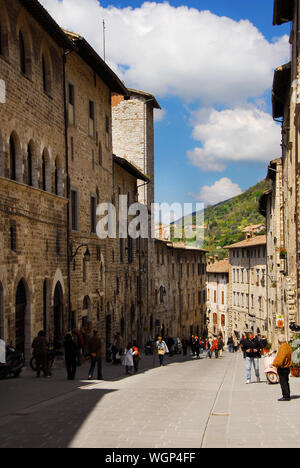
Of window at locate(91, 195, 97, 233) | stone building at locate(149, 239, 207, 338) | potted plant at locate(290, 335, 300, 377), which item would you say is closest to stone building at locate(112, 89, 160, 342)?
stone building at locate(149, 239, 207, 338)

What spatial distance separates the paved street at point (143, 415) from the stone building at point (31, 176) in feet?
8.32

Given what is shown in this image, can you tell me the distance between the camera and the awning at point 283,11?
25.5 m

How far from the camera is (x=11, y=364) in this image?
1591cm

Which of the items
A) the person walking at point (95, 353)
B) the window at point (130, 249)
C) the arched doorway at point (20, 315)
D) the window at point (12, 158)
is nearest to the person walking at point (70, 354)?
the person walking at point (95, 353)

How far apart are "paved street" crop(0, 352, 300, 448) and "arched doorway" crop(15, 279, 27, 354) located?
1.34m

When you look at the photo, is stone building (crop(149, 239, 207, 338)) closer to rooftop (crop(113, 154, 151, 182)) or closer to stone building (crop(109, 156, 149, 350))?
stone building (crop(109, 156, 149, 350))

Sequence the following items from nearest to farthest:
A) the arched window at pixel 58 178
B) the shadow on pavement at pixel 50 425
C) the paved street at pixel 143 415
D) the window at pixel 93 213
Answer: the shadow on pavement at pixel 50 425, the paved street at pixel 143 415, the arched window at pixel 58 178, the window at pixel 93 213

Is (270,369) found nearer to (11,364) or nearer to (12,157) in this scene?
(11,364)

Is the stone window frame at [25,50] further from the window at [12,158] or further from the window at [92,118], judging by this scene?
the window at [92,118]

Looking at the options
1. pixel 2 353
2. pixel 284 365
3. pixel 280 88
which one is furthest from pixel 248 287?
pixel 284 365

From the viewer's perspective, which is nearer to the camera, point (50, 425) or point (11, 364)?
point (50, 425)

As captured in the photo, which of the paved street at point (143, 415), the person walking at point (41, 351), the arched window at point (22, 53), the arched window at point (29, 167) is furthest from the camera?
the arched window at point (29, 167)

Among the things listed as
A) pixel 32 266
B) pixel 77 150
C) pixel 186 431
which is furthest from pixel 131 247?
pixel 186 431

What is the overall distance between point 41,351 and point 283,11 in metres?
17.5
